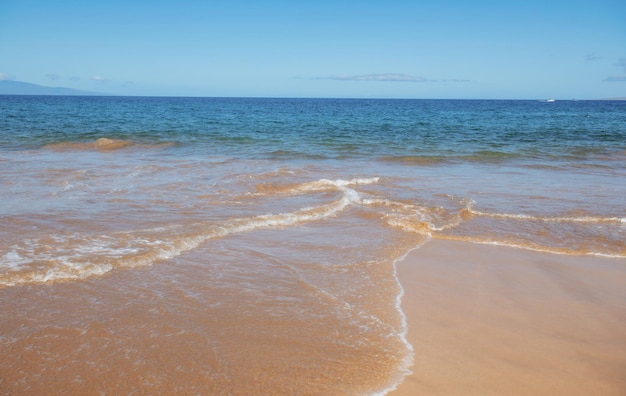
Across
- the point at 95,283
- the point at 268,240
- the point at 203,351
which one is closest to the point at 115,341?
the point at 203,351

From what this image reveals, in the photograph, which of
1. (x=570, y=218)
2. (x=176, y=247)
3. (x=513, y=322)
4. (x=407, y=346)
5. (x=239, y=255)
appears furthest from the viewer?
(x=570, y=218)

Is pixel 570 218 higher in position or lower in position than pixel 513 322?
higher

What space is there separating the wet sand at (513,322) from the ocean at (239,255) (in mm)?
225

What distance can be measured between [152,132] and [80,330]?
2304 centimetres

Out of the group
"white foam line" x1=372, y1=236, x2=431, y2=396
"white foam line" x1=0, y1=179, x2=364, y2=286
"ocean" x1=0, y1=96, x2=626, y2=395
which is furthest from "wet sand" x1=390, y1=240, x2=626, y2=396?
"white foam line" x1=0, y1=179, x2=364, y2=286

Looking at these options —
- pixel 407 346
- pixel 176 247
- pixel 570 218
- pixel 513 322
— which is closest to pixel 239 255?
pixel 176 247

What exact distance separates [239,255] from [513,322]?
3185 mm

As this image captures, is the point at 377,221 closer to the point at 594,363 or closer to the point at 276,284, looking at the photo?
the point at 276,284

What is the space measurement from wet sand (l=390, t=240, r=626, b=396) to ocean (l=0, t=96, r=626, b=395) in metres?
0.23

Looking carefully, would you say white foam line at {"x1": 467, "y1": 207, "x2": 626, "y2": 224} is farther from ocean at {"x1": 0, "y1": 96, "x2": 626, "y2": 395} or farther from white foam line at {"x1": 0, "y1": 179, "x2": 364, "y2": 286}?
white foam line at {"x1": 0, "y1": 179, "x2": 364, "y2": 286}

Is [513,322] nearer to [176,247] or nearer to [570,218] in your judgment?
[176,247]

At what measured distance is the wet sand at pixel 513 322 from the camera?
3.28m

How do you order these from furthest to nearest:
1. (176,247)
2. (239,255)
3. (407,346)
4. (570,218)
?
(570,218) → (176,247) → (239,255) → (407,346)

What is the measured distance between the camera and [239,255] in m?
5.77
